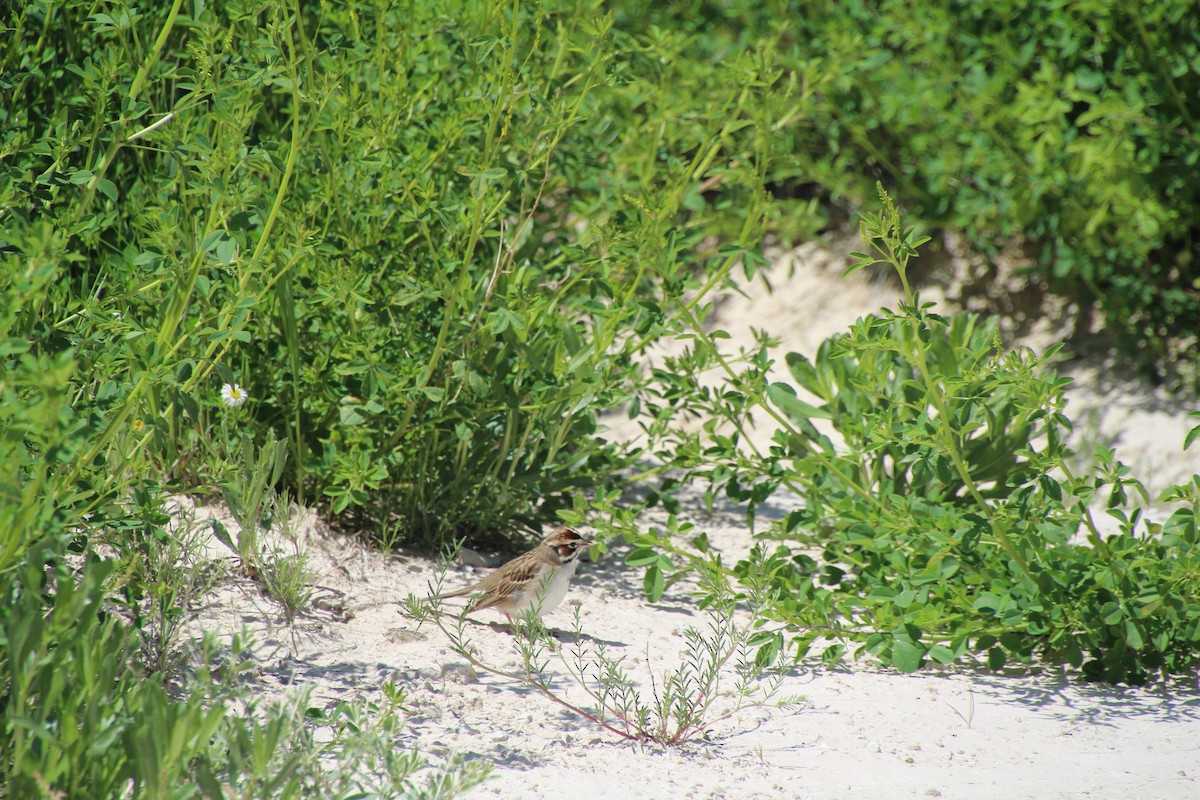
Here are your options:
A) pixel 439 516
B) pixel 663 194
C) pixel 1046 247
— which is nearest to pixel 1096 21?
pixel 1046 247

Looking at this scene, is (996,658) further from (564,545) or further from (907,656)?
(564,545)

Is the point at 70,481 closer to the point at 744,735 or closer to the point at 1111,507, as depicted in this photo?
the point at 744,735

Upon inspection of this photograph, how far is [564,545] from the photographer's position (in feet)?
13.2

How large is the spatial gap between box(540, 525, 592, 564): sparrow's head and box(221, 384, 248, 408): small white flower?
1147mm

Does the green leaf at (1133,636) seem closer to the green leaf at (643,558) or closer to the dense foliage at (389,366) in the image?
the dense foliage at (389,366)

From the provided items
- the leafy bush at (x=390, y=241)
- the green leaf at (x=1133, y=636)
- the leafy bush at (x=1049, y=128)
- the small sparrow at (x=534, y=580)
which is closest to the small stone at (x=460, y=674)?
the small sparrow at (x=534, y=580)

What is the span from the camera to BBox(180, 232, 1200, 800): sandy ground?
299cm

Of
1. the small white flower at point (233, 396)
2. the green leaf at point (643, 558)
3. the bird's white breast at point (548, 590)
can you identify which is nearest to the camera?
the bird's white breast at point (548, 590)

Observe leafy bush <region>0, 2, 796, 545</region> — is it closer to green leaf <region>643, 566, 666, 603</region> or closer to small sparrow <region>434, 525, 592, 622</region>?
small sparrow <region>434, 525, 592, 622</region>

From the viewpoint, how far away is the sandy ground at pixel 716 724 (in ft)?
9.81

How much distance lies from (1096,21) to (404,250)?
12.2ft

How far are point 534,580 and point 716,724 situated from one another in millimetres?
785

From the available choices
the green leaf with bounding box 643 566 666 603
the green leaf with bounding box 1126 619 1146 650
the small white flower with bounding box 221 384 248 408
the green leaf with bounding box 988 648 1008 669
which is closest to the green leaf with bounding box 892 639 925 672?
the green leaf with bounding box 988 648 1008 669

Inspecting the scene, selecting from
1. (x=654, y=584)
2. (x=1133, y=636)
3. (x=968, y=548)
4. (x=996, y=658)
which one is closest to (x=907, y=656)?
(x=996, y=658)
